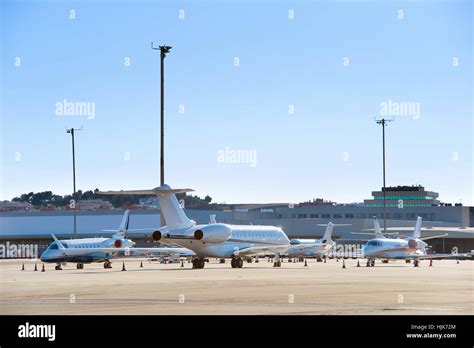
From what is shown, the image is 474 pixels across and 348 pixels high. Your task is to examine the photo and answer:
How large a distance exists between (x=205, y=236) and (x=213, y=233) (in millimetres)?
1085

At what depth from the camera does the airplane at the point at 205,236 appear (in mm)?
62469

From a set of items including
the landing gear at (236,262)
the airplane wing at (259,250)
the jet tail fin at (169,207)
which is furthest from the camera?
the airplane wing at (259,250)

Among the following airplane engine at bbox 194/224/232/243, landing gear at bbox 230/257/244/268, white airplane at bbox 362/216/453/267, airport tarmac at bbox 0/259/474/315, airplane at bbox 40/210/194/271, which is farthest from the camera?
white airplane at bbox 362/216/453/267

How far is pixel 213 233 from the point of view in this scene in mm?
64875

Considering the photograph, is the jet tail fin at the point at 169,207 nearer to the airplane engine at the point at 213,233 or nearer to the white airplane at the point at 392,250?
the airplane engine at the point at 213,233

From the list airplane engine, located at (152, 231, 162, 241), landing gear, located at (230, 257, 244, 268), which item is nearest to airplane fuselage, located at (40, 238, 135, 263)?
landing gear, located at (230, 257, 244, 268)

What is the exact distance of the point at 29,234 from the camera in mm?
148000

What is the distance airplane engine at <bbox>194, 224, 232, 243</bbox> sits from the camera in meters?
63.7

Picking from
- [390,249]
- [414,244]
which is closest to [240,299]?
[390,249]

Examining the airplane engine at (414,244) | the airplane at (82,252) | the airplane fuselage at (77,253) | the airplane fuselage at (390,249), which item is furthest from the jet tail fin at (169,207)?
the airplane engine at (414,244)

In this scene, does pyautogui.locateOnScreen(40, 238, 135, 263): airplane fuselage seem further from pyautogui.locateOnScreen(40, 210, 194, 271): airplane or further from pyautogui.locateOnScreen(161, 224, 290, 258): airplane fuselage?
pyautogui.locateOnScreen(161, 224, 290, 258): airplane fuselage

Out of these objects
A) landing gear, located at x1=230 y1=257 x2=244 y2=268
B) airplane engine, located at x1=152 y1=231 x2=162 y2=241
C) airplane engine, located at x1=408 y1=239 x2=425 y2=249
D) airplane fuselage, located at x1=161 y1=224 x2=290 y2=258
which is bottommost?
landing gear, located at x1=230 y1=257 x2=244 y2=268
